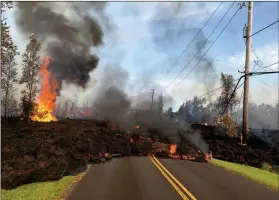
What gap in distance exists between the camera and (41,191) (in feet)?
40.7

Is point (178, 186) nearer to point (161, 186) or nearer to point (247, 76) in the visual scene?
point (161, 186)

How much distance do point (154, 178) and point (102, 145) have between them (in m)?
10.9

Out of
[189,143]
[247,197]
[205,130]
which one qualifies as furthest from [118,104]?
[247,197]

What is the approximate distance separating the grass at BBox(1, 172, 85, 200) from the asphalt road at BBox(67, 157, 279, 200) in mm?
475

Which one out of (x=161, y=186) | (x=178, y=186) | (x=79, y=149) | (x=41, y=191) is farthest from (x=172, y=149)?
(x=41, y=191)

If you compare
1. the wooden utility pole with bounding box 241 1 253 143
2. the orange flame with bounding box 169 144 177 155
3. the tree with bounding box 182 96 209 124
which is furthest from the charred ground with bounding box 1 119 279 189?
the tree with bounding box 182 96 209 124

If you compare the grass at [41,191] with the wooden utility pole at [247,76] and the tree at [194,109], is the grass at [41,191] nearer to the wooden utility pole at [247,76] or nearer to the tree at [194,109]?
the wooden utility pole at [247,76]

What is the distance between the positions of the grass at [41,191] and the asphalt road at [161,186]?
475 mm

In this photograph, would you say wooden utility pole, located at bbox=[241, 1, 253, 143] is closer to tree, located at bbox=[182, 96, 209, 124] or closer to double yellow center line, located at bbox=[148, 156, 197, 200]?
double yellow center line, located at bbox=[148, 156, 197, 200]

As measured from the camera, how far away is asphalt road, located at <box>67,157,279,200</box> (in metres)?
12.0

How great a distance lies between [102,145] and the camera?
25906 millimetres

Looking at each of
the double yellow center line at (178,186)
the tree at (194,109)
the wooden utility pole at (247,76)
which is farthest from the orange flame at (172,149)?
the tree at (194,109)

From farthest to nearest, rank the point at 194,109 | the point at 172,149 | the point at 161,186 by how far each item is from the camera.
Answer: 1. the point at 194,109
2. the point at 172,149
3. the point at 161,186

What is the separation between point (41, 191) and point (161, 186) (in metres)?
4.78
